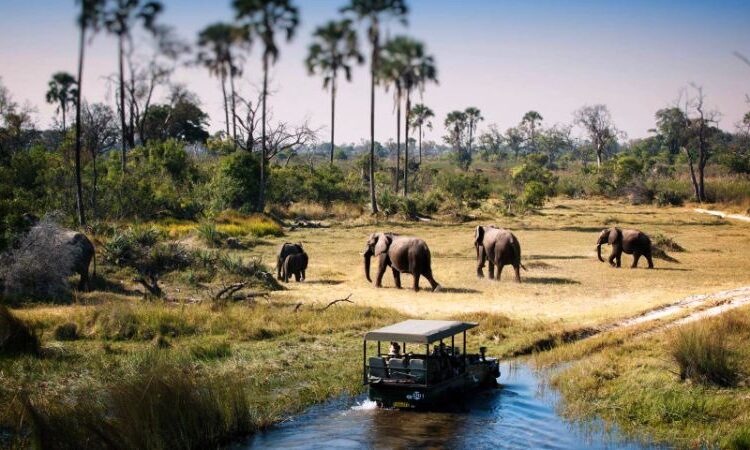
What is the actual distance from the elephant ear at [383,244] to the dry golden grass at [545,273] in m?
1.28

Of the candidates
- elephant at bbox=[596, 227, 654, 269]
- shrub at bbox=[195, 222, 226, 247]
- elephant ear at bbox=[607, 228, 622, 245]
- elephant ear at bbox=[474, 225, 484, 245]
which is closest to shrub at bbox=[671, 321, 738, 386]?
elephant ear at bbox=[474, 225, 484, 245]

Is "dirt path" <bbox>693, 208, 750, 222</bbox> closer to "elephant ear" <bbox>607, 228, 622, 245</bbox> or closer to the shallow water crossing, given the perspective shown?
"elephant ear" <bbox>607, 228, 622, 245</bbox>

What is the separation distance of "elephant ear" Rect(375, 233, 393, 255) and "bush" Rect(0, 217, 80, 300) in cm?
959

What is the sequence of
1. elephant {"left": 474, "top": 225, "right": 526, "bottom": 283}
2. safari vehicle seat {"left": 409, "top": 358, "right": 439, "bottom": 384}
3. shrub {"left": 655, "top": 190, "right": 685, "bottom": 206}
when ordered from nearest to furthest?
safari vehicle seat {"left": 409, "top": 358, "right": 439, "bottom": 384}, elephant {"left": 474, "top": 225, "right": 526, "bottom": 283}, shrub {"left": 655, "top": 190, "right": 685, "bottom": 206}

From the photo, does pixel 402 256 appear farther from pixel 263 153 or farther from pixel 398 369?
pixel 263 153

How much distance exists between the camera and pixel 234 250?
37.0 metres

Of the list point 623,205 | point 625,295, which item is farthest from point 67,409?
point 623,205

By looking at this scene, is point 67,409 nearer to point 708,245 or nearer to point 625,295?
point 625,295

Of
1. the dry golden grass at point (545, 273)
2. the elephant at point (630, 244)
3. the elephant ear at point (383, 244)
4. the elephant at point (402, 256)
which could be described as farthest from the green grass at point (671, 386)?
the elephant at point (630, 244)

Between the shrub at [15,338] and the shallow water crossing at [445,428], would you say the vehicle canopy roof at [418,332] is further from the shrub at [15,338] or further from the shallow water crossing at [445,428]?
the shrub at [15,338]

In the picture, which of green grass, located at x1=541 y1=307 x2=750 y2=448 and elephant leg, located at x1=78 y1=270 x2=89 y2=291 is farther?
elephant leg, located at x1=78 y1=270 x2=89 y2=291

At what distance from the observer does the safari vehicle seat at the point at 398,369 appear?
48.2 ft

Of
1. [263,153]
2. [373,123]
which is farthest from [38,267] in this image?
[373,123]

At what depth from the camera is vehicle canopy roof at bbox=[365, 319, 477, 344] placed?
47.7 ft
